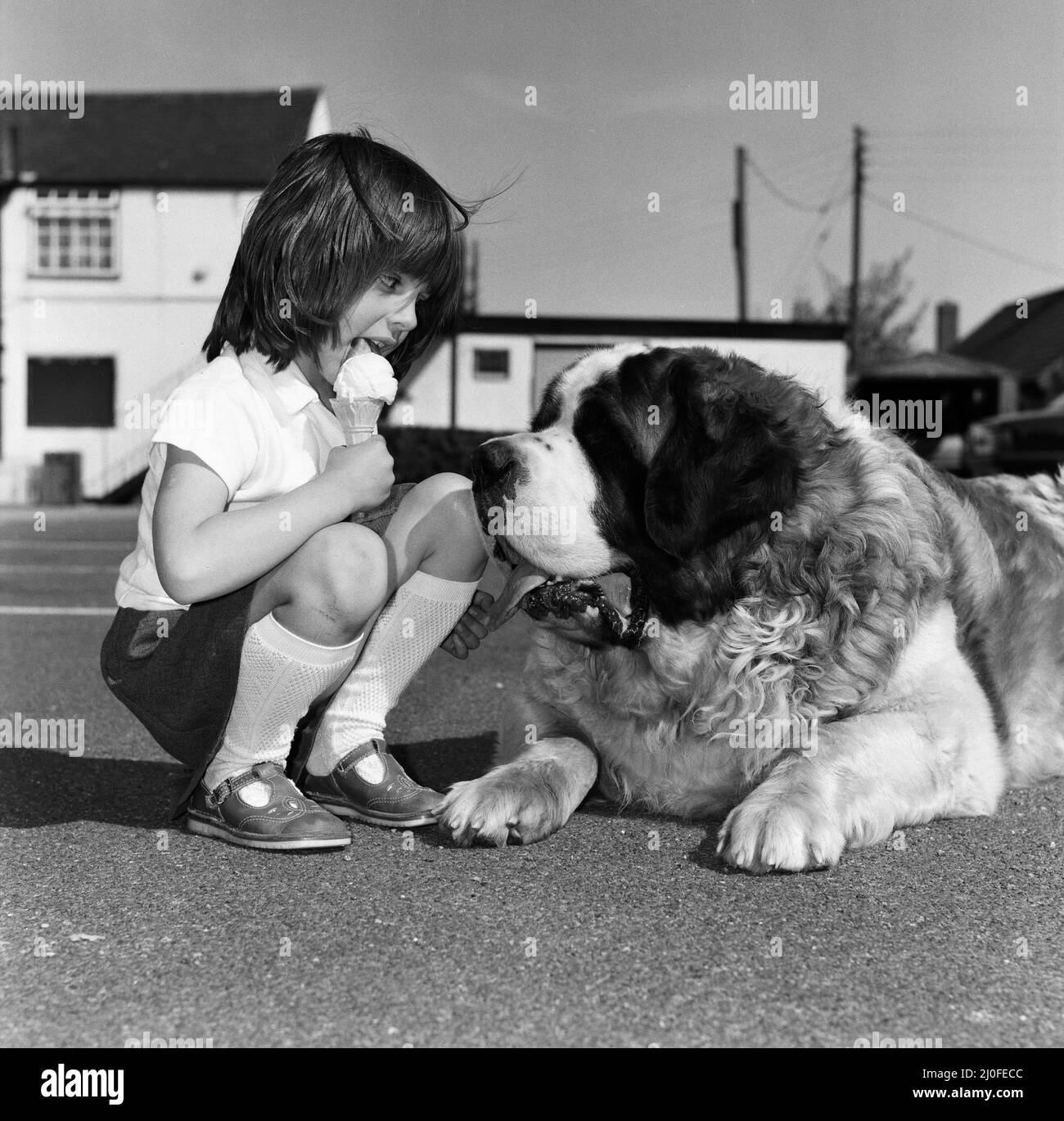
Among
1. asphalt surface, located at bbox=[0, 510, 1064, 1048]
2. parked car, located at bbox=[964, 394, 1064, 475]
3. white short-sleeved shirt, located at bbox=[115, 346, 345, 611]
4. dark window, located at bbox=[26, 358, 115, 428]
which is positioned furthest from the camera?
dark window, located at bbox=[26, 358, 115, 428]

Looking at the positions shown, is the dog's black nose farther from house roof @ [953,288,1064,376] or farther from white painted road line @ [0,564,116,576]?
house roof @ [953,288,1064,376]

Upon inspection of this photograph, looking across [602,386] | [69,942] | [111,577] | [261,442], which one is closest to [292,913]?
[69,942]

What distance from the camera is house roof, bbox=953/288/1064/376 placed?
3156 cm

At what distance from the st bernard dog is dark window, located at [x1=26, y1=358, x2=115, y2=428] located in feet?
75.2

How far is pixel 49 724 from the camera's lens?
3914 millimetres

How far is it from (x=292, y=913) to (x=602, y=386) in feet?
4.09

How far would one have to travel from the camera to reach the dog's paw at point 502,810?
2512 millimetres

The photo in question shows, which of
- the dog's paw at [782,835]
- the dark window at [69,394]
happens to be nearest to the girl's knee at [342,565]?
the dog's paw at [782,835]

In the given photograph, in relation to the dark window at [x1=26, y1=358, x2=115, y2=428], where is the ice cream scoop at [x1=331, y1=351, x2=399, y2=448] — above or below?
below

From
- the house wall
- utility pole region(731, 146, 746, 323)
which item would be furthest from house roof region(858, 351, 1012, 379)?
the house wall

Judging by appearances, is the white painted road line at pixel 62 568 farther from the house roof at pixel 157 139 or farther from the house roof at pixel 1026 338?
the house roof at pixel 1026 338

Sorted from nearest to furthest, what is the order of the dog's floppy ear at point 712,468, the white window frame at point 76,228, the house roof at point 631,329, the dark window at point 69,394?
1. the dog's floppy ear at point 712,468
2. the white window frame at point 76,228
3. the dark window at point 69,394
4. the house roof at point 631,329

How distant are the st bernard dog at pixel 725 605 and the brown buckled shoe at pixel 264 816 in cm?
25
